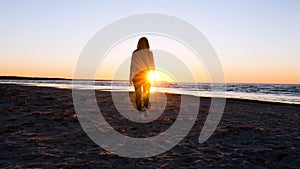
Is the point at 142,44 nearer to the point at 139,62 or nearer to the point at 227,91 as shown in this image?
the point at 139,62

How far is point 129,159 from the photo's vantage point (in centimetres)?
504

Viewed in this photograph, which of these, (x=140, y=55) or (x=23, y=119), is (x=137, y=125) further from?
(x=23, y=119)

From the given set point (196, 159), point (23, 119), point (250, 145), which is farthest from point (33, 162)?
point (250, 145)

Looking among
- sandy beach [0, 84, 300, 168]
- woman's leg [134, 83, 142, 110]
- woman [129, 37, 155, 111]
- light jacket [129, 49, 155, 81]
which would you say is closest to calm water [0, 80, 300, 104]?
woman's leg [134, 83, 142, 110]

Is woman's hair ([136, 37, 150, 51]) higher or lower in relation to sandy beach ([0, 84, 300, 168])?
higher

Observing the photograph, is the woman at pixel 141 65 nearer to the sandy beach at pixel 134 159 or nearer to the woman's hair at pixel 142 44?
the woman's hair at pixel 142 44

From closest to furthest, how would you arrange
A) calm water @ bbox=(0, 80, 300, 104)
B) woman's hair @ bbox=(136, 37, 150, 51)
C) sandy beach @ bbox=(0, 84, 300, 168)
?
1. sandy beach @ bbox=(0, 84, 300, 168)
2. woman's hair @ bbox=(136, 37, 150, 51)
3. calm water @ bbox=(0, 80, 300, 104)

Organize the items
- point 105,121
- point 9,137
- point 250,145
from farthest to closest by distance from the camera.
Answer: point 105,121
point 250,145
point 9,137

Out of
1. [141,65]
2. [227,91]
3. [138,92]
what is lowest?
[227,91]

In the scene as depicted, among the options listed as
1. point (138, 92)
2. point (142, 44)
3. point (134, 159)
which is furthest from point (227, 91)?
point (134, 159)

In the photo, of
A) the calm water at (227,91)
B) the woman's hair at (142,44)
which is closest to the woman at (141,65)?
the woman's hair at (142,44)

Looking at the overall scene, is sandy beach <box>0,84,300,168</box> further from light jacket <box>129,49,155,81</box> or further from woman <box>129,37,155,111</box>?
light jacket <box>129,49,155,81</box>

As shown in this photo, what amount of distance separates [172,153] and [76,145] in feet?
7.63

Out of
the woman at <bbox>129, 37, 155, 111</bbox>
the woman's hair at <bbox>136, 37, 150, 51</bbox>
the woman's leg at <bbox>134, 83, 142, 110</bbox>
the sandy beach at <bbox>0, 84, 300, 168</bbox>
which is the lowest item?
the sandy beach at <bbox>0, 84, 300, 168</bbox>
